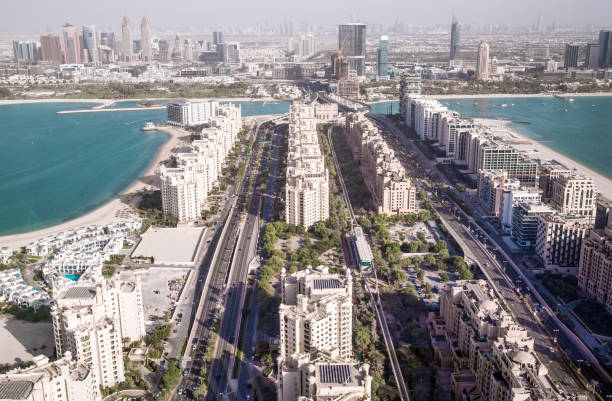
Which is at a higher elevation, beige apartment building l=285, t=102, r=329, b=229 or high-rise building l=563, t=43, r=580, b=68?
high-rise building l=563, t=43, r=580, b=68

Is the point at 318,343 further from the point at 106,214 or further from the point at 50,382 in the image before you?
the point at 106,214

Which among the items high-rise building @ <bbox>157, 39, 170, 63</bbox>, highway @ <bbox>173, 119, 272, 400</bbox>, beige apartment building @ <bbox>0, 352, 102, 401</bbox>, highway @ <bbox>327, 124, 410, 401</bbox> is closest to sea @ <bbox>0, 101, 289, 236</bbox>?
highway @ <bbox>173, 119, 272, 400</bbox>

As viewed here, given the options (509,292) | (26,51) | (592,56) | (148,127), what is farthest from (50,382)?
(26,51)

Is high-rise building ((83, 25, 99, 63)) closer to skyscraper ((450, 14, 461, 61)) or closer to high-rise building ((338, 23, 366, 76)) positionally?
high-rise building ((338, 23, 366, 76))

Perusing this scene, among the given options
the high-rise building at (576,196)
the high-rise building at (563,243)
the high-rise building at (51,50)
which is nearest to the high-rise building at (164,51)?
the high-rise building at (51,50)

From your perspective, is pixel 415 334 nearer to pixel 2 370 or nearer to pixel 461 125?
pixel 2 370

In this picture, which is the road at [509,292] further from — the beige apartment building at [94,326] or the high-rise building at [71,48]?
the high-rise building at [71,48]
